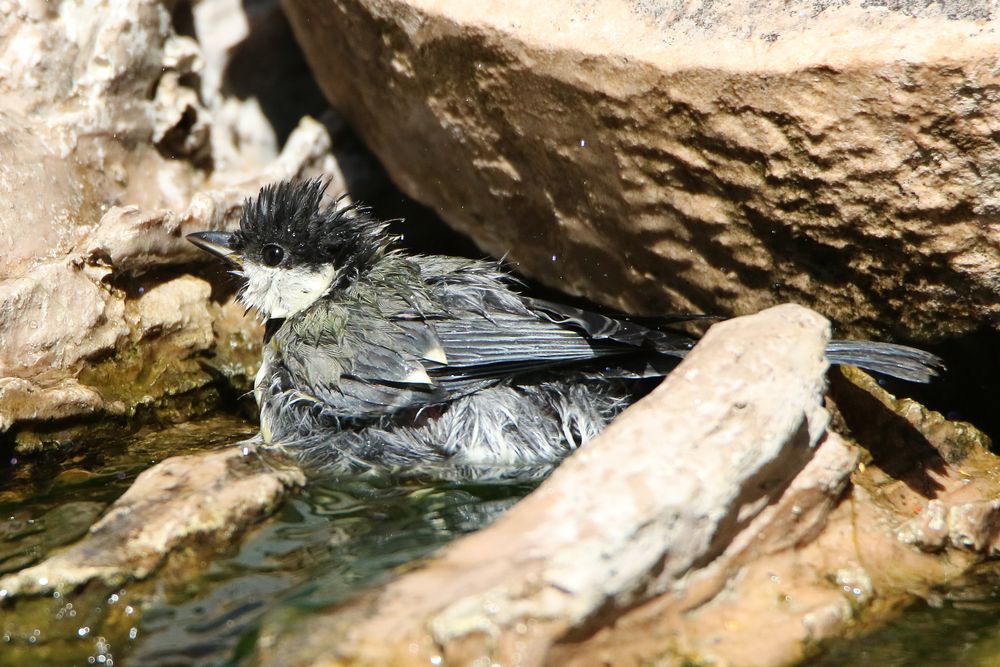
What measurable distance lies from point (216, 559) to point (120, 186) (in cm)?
251

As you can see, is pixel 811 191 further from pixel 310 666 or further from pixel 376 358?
pixel 310 666

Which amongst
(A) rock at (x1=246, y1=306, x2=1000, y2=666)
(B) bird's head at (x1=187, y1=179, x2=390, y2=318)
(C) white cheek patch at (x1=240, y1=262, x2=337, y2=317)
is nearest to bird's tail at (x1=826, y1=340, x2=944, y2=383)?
(A) rock at (x1=246, y1=306, x2=1000, y2=666)

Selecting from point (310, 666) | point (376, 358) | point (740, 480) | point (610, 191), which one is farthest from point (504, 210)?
point (310, 666)

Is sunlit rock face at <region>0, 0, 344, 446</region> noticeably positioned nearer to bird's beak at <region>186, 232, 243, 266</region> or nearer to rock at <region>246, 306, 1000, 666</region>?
bird's beak at <region>186, 232, 243, 266</region>

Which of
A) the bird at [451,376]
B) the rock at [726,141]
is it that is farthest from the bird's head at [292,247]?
the rock at [726,141]

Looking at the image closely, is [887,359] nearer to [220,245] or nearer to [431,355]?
[431,355]

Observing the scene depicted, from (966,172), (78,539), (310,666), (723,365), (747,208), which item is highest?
(966,172)

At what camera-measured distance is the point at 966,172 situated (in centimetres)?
306

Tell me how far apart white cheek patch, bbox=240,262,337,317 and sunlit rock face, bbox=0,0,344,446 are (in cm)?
55

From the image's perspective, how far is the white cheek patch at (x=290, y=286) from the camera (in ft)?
14.0

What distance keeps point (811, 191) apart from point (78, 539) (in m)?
2.53

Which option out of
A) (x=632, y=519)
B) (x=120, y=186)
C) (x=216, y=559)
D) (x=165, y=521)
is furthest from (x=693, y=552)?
(x=120, y=186)

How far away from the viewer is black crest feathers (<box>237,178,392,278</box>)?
4.20 meters

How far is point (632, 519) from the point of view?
92.9 inches
